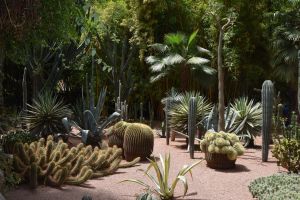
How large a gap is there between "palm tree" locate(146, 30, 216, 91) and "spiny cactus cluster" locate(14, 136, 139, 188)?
800cm

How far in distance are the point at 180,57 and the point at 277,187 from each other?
9619 mm

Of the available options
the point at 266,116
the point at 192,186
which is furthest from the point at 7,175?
the point at 266,116

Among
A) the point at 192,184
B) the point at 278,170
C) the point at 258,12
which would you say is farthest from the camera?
the point at 258,12

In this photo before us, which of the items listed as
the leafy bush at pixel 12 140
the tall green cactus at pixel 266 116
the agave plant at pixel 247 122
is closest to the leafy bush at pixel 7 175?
the leafy bush at pixel 12 140

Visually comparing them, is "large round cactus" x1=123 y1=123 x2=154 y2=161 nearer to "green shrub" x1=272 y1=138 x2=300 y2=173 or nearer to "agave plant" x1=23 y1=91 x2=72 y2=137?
"agave plant" x1=23 y1=91 x2=72 y2=137

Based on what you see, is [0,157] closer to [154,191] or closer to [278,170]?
[154,191]

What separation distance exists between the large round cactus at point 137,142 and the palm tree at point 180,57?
6904 mm

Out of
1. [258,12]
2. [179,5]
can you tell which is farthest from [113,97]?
[258,12]

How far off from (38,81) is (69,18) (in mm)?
7874

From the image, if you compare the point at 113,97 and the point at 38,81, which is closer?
the point at 38,81

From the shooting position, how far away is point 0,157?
6215 mm

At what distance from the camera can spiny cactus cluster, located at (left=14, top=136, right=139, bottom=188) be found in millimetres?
6992

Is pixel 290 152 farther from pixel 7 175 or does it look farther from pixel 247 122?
pixel 7 175

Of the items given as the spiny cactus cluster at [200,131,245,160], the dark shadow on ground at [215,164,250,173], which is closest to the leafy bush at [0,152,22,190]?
the spiny cactus cluster at [200,131,245,160]
